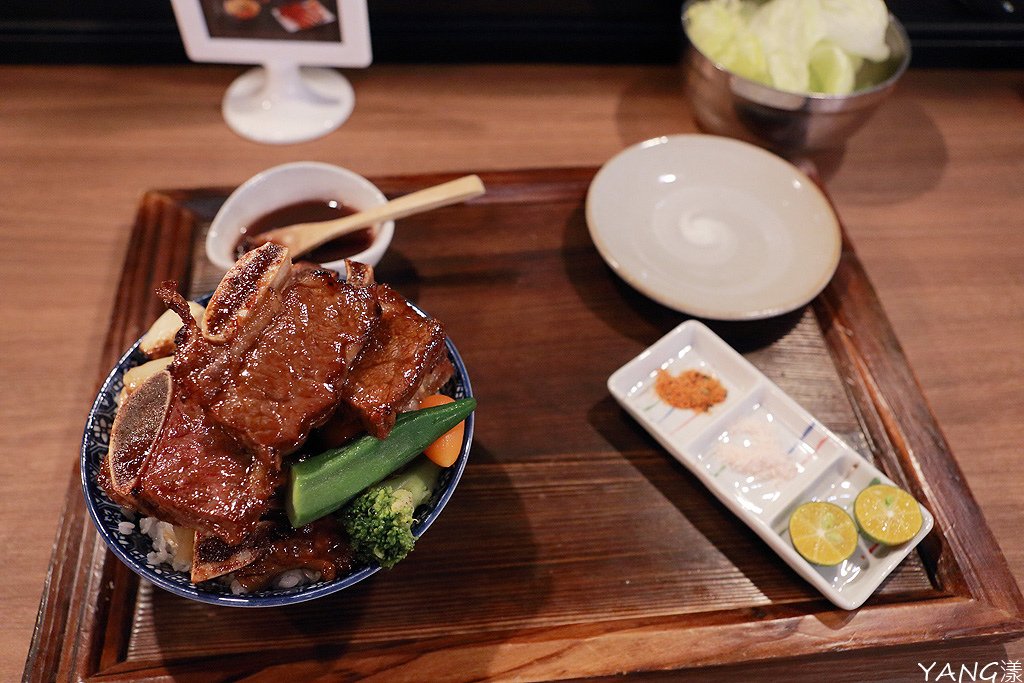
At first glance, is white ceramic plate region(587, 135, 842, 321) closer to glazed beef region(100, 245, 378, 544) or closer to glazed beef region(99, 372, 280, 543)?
glazed beef region(100, 245, 378, 544)

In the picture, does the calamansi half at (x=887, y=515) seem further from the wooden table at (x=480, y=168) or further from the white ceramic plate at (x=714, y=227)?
the white ceramic plate at (x=714, y=227)

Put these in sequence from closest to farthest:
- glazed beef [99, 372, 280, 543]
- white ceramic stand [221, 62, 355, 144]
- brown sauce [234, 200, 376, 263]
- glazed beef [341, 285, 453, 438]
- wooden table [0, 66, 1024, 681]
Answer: glazed beef [99, 372, 280, 543] → glazed beef [341, 285, 453, 438] → wooden table [0, 66, 1024, 681] → brown sauce [234, 200, 376, 263] → white ceramic stand [221, 62, 355, 144]

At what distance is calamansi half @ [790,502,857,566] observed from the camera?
5.07 ft

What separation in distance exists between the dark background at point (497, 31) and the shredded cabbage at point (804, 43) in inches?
9.4

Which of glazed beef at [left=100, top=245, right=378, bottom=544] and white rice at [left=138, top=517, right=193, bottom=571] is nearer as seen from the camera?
glazed beef at [left=100, top=245, right=378, bottom=544]

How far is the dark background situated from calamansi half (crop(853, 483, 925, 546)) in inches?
66.4

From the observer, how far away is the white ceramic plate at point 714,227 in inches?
77.5

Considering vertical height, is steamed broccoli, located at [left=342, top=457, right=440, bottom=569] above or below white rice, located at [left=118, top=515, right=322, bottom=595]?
above

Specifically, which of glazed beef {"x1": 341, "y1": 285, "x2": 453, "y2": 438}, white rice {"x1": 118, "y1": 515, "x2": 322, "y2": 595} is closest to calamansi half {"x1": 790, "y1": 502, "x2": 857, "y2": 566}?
glazed beef {"x1": 341, "y1": 285, "x2": 453, "y2": 438}

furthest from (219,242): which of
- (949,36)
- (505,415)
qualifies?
(949,36)

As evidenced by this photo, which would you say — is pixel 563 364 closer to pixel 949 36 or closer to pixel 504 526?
pixel 504 526

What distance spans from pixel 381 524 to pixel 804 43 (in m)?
2.01

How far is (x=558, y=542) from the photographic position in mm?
1647

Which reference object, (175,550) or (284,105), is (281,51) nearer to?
(284,105)
